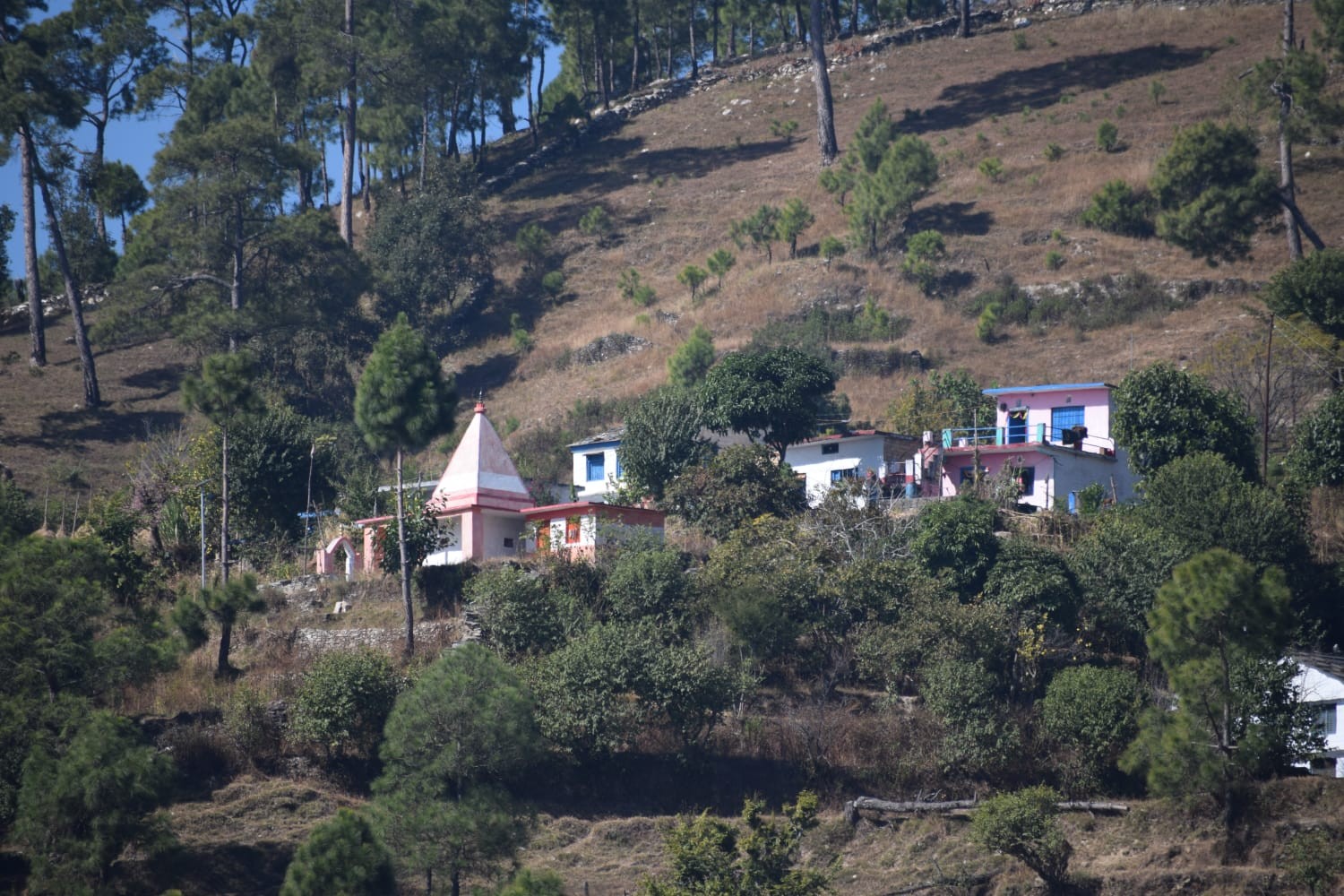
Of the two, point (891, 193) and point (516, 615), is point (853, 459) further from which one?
point (891, 193)

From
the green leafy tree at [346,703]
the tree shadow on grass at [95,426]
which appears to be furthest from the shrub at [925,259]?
the green leafy tree at [346,703]

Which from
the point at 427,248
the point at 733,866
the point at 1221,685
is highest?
the point at 427,248

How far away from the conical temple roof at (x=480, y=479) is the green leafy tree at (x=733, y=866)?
18.3 m

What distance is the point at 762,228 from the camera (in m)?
73.6

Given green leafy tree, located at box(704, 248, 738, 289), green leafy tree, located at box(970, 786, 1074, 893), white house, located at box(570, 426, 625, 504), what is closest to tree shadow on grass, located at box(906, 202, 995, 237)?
green leafy tree, located at box(704, 248, 738, 289)

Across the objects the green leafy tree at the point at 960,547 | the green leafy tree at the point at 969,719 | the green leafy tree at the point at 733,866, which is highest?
the green leafy tree at the point at 960,547

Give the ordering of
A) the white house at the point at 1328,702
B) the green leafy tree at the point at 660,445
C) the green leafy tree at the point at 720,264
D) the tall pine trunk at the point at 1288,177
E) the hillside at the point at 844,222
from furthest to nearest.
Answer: the green leafy tree at the point at 720,264
the tall pine trunk at the point at 1288,177
the hillside at the point at 844,222
the green leafy tree at the point at 660,445
the white house at the point at 1328,702

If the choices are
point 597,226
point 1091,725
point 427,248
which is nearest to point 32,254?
point 427,248

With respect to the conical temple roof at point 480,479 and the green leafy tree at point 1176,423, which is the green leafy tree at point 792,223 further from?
the conical temple roof at point 480,479

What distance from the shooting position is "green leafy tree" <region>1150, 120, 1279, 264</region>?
6388cm

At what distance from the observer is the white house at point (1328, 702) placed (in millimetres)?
34969

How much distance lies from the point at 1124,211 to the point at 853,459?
24.9 m

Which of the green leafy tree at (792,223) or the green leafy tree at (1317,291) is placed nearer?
the green leafy tree at (1317,291)

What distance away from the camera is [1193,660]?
107 feet
